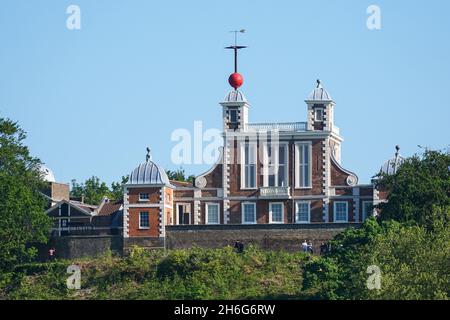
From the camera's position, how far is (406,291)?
82438mm

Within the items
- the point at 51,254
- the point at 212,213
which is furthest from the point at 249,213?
the point at 51,254

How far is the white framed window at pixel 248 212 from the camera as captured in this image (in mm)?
110500

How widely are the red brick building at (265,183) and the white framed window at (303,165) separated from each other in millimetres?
61

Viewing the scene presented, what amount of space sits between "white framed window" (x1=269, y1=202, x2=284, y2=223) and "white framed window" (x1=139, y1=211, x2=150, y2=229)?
757 centimetres

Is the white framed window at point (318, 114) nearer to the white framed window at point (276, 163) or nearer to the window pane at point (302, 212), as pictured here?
the white framed window at point (276, 163)

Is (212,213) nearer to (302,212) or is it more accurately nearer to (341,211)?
(302,212)

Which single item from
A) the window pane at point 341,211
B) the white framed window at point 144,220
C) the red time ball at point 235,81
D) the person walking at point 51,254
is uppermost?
the red time ball at point 235,81

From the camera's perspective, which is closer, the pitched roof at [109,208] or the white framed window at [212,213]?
the white framed window at [212,213]

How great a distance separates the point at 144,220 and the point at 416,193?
1752cm

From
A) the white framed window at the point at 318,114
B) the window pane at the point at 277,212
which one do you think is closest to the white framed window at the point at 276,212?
the window pane at the point at 277,212

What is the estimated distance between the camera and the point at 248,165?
363 feet

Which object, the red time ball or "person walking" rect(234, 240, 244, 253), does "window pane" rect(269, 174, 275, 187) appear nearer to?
"person walking" rect(234, 240, 244, 253)

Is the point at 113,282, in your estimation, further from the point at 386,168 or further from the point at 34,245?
the point at 386,168

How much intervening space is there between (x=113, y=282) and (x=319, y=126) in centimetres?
1709
